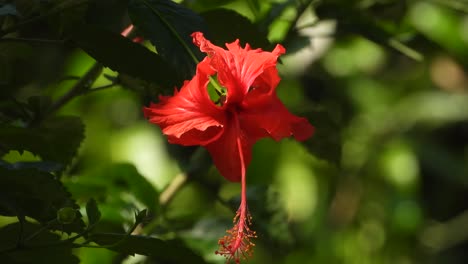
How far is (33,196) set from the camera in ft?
2.45

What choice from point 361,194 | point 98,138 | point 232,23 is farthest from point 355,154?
point 232,23

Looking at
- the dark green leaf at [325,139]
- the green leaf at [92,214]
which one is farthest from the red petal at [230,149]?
the dark green leaf at [325,139]

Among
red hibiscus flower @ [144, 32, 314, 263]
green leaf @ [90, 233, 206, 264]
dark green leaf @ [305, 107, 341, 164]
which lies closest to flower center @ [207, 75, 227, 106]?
red hibiscus flower @ [144, 32, 314, 263]

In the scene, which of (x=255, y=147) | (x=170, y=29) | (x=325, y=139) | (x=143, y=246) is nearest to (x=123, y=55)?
(x=170, y=29)

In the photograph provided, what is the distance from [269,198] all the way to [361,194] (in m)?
1.30

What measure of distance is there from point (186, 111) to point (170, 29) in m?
0.08

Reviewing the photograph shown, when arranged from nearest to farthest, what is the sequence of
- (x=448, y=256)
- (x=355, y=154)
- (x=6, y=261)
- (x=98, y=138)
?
(x=6, y=261)
(x=98, y=138)
(x=355, y=154)
(x=448, y=256)

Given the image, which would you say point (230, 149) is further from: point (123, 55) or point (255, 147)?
point (255, 147)

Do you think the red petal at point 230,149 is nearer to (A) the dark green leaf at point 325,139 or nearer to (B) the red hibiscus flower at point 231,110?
(B) the red hibiscus flower at point 231,110

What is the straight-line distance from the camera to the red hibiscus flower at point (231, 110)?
734mm

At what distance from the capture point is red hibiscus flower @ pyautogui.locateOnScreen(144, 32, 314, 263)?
0.73m

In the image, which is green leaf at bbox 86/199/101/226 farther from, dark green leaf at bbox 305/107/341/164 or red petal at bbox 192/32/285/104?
dark green leaf at bbox 305/107/341/164

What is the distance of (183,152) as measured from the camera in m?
2.27

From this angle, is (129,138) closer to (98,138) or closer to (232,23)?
(98,138)
